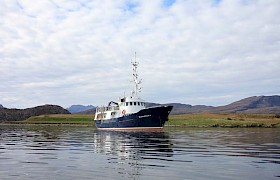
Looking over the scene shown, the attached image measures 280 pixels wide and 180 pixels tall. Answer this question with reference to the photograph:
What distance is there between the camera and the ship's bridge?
7775 cm

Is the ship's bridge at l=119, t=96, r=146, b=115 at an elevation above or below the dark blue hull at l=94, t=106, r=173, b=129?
above

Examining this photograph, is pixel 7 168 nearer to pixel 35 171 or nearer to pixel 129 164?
pixel 35 171

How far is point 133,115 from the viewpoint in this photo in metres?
74.6

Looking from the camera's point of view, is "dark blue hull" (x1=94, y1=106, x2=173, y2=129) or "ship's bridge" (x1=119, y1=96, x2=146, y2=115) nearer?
"dark blue hull" (x1=94, y1=106, x2=173, y2=129)

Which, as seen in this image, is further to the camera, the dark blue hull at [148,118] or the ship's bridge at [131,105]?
the ship's bridge at [131,105]

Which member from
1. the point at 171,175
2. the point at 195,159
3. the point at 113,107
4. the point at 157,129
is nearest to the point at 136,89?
the point at 113,107

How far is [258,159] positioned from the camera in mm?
21953

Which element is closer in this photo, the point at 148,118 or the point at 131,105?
the point at 148,118

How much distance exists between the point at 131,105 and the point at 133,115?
13.8ft

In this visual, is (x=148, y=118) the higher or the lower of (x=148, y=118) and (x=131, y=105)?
the lower

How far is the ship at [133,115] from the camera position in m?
73.4

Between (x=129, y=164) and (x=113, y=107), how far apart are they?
65848mm

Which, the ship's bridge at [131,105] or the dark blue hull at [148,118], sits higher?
the ship's bridge at [131,105]

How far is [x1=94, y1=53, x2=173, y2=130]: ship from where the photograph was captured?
241 feet
